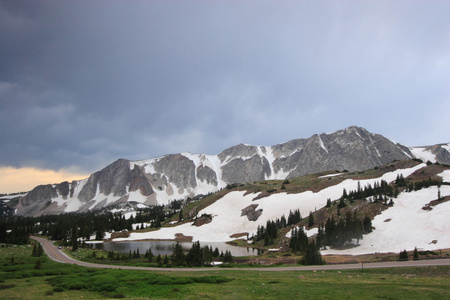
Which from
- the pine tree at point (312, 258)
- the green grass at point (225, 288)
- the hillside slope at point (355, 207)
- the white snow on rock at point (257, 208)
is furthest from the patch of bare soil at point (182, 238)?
the green grass at point (225, 288)

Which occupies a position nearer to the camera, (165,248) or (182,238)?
(165,248)

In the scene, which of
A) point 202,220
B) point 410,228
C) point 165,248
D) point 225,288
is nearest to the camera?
point 225,288

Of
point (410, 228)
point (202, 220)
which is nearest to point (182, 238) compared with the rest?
point (202, 220)

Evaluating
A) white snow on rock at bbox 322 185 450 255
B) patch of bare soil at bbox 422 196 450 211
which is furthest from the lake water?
patch of bare soil at bbox 422 196 450 211

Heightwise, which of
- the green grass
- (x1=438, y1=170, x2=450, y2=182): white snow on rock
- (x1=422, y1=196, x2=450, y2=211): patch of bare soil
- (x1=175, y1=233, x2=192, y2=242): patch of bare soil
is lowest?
→ (x1=175, y1=233, x2=192, y2=242): patch of bare soil

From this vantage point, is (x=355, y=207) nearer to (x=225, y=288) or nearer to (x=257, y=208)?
(x=257, y=208)

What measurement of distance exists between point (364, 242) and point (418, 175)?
63.0 metres

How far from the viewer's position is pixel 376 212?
89.8 m

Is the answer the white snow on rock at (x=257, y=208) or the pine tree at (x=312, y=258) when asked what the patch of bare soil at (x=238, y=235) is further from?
the pine tree at (x=312, y=258)

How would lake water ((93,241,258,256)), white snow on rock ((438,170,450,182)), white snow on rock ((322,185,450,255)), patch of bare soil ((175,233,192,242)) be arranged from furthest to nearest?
patch of bare soil ((175,233,192,242)), white snow on rock ((438,170,450,182)), lake water ((93,241,258,256)), white snow on rock ((322,185,450,255))

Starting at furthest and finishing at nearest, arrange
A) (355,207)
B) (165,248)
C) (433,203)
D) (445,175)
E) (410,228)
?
(445,175)
(165,248)
(355,207)
(433,203)
(410,228)

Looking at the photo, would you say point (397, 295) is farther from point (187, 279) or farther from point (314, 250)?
point (314, 250)

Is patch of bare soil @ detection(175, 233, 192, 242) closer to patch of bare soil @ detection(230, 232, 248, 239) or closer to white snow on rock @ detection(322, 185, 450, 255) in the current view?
patch of bare soil @ detection(230, 232, 248, 239)

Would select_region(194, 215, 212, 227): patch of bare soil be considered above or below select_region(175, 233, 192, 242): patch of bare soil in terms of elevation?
above
